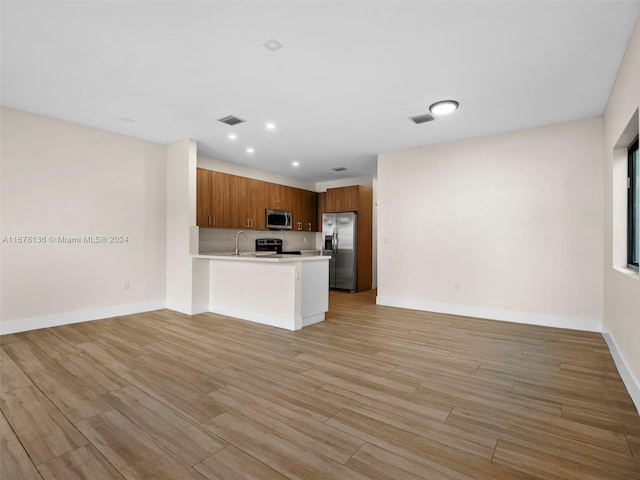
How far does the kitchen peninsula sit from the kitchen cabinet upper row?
1134 mm

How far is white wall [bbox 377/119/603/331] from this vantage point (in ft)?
13.8

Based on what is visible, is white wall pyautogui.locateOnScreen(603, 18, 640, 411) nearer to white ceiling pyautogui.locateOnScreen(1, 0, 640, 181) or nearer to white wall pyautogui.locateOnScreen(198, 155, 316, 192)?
white ceiling pyautogui.locateOnScreen(1, 0, 640, 181)

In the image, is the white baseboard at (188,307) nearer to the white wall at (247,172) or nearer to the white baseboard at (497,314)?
the white wall at (247,172)

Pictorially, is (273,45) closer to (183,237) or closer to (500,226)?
(183,237)

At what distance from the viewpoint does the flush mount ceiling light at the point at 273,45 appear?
255cm

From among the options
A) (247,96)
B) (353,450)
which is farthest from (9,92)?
(353,450)

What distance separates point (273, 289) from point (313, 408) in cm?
231

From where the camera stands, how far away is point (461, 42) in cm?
255

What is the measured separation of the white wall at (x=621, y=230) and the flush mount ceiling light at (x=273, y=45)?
2705 millimetres

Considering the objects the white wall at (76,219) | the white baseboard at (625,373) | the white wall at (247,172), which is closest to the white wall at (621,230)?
the white baseboard at (625,373)

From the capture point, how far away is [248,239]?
7.04 metres

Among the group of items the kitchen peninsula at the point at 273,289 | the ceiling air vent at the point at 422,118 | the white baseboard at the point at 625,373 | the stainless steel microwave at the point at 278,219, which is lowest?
the white baseboard at the point at 625,373

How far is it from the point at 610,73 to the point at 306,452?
13.8 feet

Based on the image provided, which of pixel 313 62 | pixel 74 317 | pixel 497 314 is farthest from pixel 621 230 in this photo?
pixel 74 317
